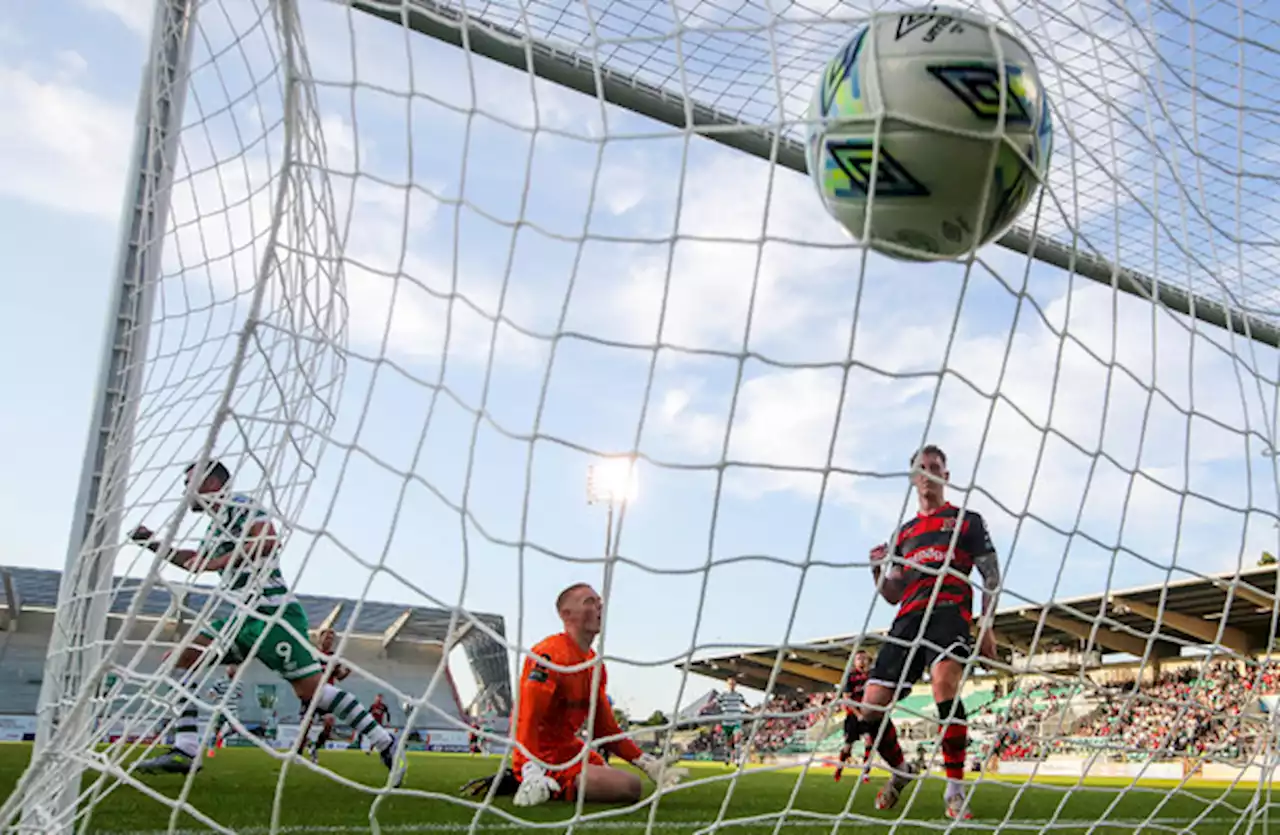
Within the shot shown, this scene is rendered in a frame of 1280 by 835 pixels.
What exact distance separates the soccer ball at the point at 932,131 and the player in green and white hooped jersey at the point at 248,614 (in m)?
1.72

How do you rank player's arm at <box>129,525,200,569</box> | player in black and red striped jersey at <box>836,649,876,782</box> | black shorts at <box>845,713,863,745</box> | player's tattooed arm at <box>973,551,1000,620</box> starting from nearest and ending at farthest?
player in black and red striped jersey at <box>836,649,876,782</box>
player's arm at <box>129,525,200,569</box>
player's tattooed arm at <box>973,551,1000,620</box>
black shorts at <box>845,713,863,745</box>

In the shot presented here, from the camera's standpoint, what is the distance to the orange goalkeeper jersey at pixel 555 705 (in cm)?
372

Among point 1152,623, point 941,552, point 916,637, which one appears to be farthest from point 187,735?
point 1152,623

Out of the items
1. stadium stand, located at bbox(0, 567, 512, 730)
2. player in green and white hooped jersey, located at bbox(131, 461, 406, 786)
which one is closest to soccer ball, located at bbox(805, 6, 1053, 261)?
player in green and white hooped jersey, located at bbox(131, 461, 406, 786)

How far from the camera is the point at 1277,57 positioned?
409 centimetres

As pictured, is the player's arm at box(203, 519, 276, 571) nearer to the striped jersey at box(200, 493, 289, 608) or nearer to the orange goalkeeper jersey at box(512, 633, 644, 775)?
the striped jersey at box(200, 493, 289, 608)

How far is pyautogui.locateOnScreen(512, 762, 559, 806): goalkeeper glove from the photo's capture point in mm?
3633

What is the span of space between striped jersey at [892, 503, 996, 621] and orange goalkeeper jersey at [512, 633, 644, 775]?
4.03 ft

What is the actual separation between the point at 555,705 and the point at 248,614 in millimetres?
1409

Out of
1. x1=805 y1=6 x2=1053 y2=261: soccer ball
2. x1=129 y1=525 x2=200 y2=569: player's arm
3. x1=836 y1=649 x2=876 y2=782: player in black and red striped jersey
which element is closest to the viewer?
x1=805 y1=6 x2=1053 y2=261: soccer ball

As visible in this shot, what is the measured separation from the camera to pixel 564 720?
3.86 metres

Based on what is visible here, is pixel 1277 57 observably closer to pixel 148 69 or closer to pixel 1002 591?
pixel 1002 591

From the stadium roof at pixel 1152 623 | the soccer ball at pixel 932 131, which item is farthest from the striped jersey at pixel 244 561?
the stadium roof at pixel 1152 623

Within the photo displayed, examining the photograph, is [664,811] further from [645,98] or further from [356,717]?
[645,98]
